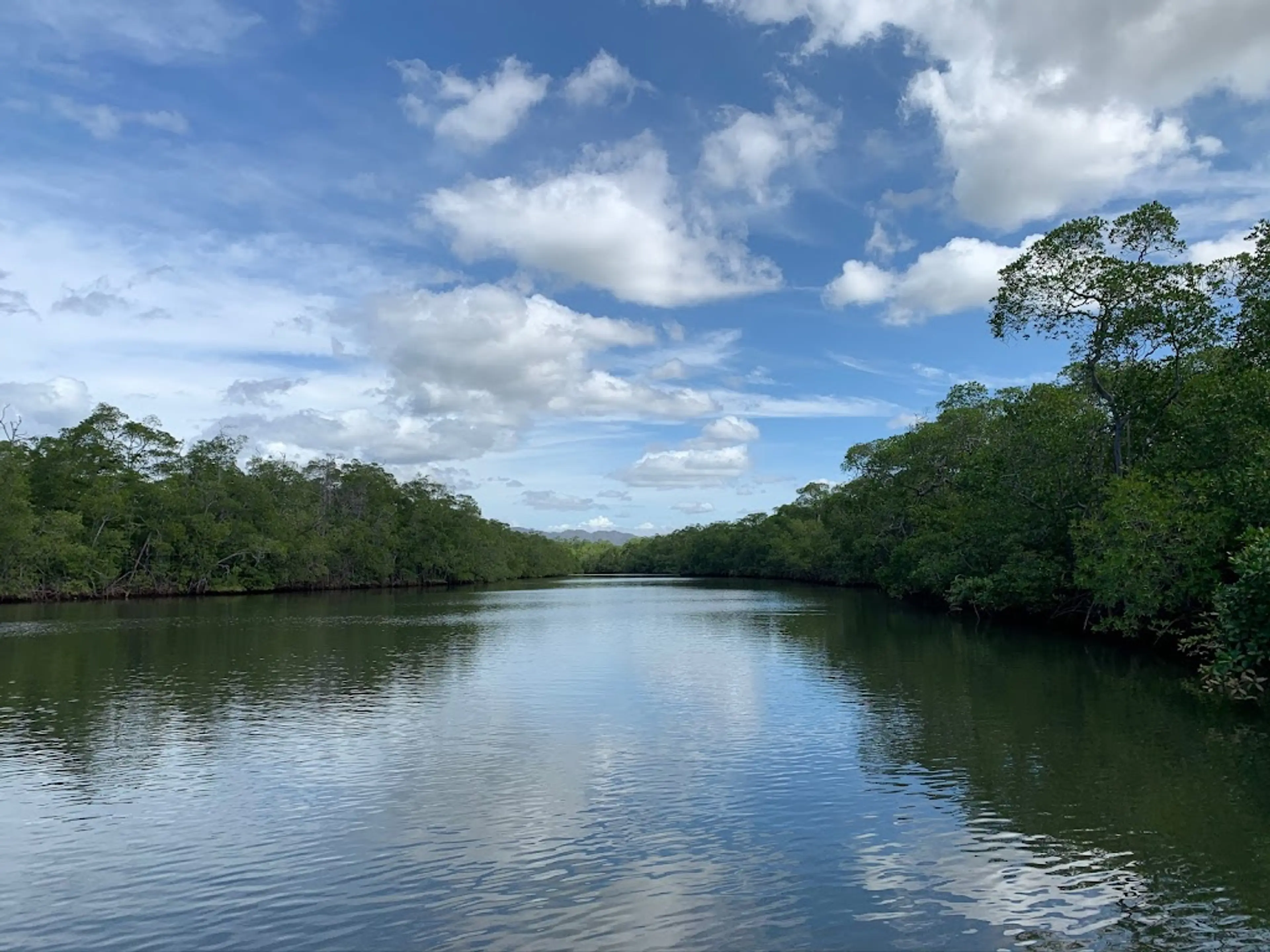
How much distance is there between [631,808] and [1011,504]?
32.4 meters

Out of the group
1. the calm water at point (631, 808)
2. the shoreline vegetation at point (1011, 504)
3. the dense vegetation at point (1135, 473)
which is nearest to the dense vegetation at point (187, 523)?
the shoreline vegetation at point (1011, 504)

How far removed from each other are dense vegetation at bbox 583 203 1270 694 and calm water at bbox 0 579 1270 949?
2.77 m

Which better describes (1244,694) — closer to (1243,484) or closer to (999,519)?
(1243,484)

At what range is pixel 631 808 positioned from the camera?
13375 mm

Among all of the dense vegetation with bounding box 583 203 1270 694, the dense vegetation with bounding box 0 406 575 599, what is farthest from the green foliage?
the dense vegetation with bounding box 0 406 575 599

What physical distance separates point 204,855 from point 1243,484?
25.7m

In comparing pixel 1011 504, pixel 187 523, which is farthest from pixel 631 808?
pixel 187 523

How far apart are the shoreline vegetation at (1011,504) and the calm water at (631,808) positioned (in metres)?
3.97

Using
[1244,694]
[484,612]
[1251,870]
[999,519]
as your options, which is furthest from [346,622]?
[1251,870]

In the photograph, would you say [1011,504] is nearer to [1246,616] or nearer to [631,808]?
[1246,616]

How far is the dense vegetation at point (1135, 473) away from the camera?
24.5 metres

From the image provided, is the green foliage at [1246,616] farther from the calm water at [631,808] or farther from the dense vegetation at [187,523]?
the dense vegetation at [187,523]

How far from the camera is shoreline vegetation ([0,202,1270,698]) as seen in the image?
2592 centimetres

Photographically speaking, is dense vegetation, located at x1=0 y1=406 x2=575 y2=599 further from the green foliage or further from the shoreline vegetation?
the green foliage
